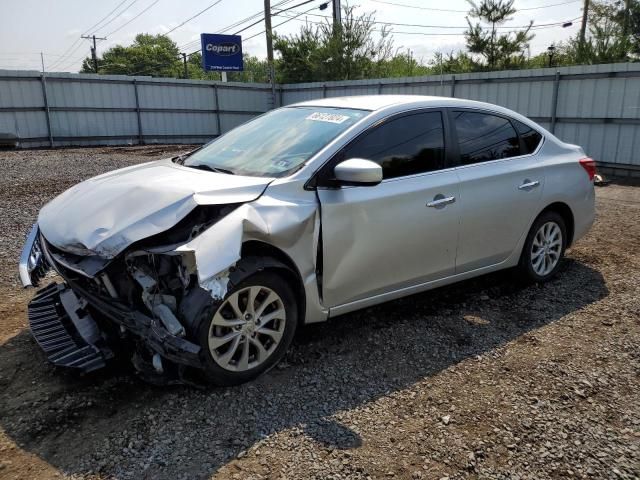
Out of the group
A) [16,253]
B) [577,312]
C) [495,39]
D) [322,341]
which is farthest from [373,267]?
[495,39]

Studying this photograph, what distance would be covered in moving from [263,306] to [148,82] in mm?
17999

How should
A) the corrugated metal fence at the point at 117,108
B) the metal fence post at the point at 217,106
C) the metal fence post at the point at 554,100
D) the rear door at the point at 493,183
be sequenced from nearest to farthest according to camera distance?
the rear door at the point at 493,183 < the metal fence post at the point at 554,100 < the corrugated metal fence at the point at 117,108 < the metal fence post at the point at 217,106

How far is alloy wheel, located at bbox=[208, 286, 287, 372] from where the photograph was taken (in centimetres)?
301

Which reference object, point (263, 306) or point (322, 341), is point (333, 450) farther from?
point (322, 341)

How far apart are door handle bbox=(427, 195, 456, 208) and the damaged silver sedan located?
0.03 ft

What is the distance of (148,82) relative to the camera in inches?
751

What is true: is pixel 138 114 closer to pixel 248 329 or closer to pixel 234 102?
pixel 234 102

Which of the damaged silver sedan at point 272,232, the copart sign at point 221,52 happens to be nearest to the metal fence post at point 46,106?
the copart sign at point 221,52

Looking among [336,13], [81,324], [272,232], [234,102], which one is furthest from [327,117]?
[336,13]

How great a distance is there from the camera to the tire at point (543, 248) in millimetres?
4742

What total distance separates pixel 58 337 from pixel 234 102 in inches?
749

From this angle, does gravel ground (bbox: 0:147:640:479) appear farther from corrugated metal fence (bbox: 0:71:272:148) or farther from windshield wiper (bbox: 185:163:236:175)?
corrugated metal fence (bbox: 0:71:272:148)

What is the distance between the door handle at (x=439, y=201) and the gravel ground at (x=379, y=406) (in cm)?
95

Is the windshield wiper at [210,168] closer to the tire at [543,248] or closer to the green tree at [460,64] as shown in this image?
the tire at [543,248]
